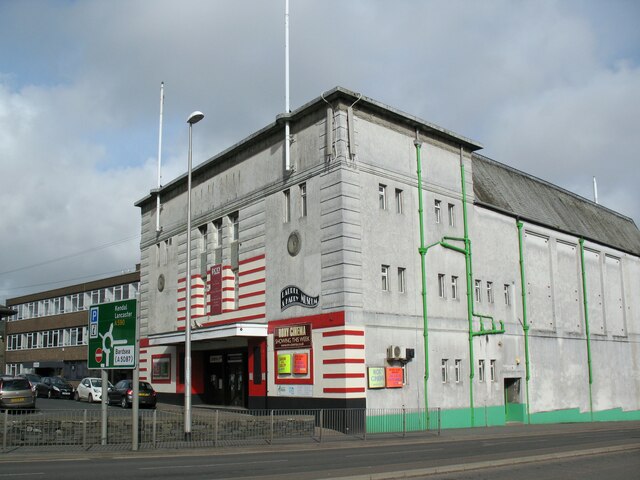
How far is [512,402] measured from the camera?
37062 millimetres

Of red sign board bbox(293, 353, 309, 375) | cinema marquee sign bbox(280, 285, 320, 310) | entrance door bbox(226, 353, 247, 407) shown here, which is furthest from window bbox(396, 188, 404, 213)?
entrance door bbox(226, 353, 247, 407)

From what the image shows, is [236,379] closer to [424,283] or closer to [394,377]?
[394,377]

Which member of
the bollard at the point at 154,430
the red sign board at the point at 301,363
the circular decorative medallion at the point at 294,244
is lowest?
the bollard at the point at 154,430

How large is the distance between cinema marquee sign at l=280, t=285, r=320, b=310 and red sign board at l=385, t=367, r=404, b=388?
163 inches

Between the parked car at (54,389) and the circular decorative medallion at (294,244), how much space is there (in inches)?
939

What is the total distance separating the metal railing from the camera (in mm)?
21344

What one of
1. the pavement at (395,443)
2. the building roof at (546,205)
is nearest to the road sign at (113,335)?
the pavement at (395,443)

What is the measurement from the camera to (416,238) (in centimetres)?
3272

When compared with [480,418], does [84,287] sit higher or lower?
higher

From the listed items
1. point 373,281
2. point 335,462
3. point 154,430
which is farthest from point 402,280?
point 335,462

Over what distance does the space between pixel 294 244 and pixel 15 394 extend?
15090mm

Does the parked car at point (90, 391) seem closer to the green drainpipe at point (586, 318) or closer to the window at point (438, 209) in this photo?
the window at point (438, 209)

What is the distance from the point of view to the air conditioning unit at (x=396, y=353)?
2994cm

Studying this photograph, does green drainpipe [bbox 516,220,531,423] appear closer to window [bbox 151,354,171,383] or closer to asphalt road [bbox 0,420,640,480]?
asphalt road [bbox 0,420,640,480]
